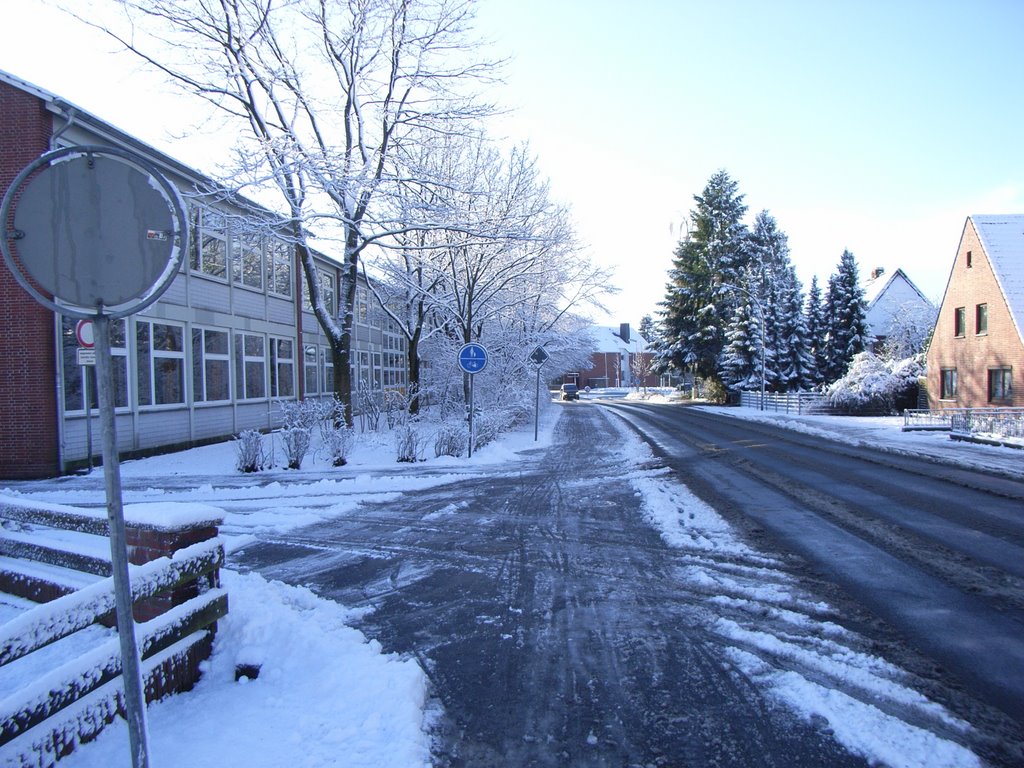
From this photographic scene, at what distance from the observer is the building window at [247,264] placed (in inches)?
824

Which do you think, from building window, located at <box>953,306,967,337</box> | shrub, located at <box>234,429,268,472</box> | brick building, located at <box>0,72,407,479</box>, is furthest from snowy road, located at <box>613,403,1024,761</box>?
building window, located at <box>953,306,967,337</box>

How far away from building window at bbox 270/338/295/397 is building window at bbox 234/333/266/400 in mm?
860

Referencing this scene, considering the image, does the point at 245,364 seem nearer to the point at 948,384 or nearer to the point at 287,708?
the point at 287,708

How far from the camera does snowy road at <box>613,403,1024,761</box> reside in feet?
14.5

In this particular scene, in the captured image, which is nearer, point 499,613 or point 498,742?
point 498,742

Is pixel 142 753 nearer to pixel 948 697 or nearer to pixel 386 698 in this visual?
pixel 386 698

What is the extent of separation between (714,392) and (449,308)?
35.0 metres

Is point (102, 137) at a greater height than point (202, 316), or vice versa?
point (102, 137)

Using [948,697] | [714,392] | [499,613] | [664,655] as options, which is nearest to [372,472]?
[499,613]

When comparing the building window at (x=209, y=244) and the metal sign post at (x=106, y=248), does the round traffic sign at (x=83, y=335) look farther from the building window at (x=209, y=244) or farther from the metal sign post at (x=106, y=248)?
the metal sign post at (x=106, y=248)

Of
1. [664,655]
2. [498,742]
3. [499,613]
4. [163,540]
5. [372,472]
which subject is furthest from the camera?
[372,472]

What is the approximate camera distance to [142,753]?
7.88 ft

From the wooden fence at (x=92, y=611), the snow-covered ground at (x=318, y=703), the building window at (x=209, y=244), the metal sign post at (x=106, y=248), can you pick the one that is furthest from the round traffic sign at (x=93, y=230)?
the building window at (x=209, y=244)

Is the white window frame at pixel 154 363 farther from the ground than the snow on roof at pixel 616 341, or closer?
closer
